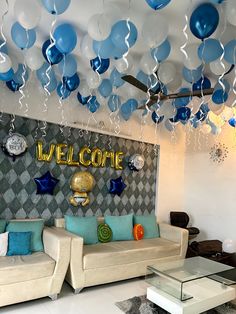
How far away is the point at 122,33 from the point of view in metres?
1.95

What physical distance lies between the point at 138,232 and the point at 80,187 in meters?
1.14

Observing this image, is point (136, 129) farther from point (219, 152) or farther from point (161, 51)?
point (161, 51)

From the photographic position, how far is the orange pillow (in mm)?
3787

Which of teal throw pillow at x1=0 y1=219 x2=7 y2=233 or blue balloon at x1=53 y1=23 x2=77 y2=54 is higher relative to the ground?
blue balloon at x1=53 y1=23 x2=77 y2=54

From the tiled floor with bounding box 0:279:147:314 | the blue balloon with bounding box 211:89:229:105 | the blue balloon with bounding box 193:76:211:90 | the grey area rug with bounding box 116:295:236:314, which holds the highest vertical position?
the blue balloon with bounding box 193:76:211:90

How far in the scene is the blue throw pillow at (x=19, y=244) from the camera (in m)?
2.70

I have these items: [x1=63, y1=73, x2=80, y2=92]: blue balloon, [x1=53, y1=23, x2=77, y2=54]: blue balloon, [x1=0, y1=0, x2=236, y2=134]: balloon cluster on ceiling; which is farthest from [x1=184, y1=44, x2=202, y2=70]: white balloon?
[x1=63, y1=73, x2=80, y2=92]: blue balloon

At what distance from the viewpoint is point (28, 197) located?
330cm

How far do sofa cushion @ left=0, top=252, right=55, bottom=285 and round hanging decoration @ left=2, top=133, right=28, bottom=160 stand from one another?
123cm

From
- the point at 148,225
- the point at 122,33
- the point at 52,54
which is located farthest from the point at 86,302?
the point at 122,33

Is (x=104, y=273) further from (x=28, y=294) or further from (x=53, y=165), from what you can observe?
(x=53, y=165)

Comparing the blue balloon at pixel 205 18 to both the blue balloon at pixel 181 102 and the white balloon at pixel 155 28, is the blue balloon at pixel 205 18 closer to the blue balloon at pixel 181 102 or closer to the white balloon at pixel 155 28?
the white balloon at pixel 155 28

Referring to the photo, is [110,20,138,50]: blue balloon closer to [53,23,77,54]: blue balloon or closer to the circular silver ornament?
[53,23,77,54]: blue balloon

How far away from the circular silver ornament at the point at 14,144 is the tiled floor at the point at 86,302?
1.70 m
